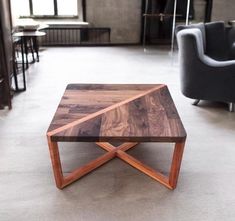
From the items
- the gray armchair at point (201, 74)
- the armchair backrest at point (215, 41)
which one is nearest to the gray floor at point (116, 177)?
the gray armchair at point (201, 74)

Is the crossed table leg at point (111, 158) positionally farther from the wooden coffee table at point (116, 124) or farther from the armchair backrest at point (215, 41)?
the armchair backrest at point (215, 41)

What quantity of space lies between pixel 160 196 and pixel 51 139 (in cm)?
75

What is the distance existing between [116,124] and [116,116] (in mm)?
129

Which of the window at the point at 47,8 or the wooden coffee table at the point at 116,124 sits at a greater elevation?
the window at the point at 47,8

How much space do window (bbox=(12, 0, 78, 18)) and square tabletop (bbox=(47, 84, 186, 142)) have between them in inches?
199

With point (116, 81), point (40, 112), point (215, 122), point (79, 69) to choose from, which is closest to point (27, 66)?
point (79, 69)

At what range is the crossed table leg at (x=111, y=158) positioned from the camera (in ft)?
5.67

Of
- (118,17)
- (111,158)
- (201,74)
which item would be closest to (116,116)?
(111,158)

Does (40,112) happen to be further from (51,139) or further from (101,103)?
(51,139)

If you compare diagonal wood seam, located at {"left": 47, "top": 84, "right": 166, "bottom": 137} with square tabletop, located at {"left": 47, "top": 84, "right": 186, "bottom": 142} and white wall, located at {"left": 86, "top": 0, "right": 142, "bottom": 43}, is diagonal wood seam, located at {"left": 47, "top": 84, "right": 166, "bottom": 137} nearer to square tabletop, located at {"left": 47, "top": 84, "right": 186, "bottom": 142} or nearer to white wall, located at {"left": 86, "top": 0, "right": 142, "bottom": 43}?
square tabletop, located at {"left": 47, "top": 84, "right": 186, "bottom": 142}

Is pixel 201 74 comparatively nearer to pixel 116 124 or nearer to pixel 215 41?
pixel 215 41

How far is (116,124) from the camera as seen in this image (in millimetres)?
1804

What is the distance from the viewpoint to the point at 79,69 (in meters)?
4.81

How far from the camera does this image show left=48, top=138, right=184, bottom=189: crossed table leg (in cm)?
173
